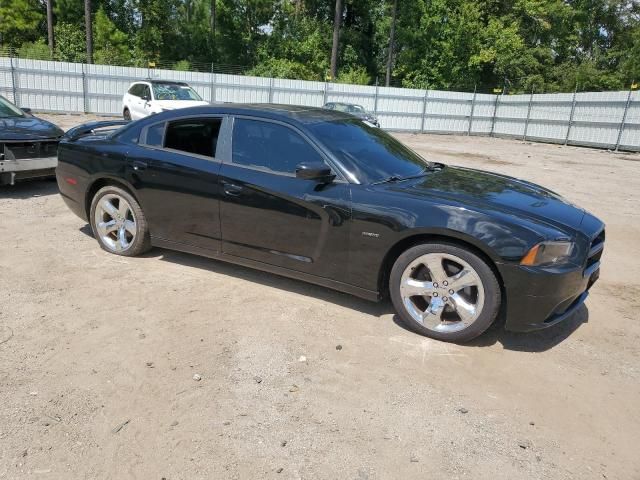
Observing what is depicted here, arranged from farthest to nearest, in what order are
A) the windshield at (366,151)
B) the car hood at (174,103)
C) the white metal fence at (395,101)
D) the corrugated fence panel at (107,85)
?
the corrugated fence panel at (107,85), the white metal fence at (395,101), the car hood at (174,103), the windshield at (366,151)

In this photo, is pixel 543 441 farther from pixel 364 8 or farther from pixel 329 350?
pixel 364 8

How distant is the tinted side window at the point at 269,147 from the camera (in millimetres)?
4164

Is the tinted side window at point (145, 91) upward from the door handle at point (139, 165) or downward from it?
upward

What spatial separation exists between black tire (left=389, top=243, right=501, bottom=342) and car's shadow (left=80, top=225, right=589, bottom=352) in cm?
14

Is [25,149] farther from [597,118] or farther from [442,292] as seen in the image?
[597,118]

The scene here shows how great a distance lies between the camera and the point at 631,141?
21672mm

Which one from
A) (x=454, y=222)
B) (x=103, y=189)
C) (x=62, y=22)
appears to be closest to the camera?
(x=454, y=222)

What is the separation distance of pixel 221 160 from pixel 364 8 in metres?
42.6

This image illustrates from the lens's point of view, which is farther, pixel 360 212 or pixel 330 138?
pixel 330 138

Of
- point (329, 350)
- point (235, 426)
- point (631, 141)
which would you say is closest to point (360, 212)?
Result: point (329, 350)

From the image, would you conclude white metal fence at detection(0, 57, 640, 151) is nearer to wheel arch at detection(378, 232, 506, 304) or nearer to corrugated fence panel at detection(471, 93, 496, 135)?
corrugated fence panel at detection(471, 93, 496, 135)

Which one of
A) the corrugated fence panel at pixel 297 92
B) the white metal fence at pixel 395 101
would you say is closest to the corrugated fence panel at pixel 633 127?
the white metal fence at pixel 395 101

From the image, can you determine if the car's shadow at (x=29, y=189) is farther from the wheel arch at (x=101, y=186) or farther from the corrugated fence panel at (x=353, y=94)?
the corrugated fence panel at (x=353, y=94)

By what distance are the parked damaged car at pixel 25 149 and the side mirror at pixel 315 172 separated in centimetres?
506
